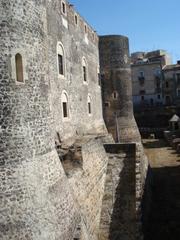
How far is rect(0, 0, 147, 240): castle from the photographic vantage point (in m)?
8.60

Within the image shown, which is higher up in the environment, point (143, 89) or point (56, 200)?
point (143, 89)

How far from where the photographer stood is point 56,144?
1527cm

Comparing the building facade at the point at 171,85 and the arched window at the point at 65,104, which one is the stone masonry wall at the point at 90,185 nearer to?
the arched window at the point at 65,104

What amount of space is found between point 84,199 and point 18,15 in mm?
6866

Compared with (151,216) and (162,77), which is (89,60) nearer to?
(151,216)

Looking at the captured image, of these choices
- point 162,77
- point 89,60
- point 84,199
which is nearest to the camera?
point 84,199

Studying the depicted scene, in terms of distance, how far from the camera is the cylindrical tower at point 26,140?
334 inches

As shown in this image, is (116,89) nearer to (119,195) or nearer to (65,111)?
(65,111)

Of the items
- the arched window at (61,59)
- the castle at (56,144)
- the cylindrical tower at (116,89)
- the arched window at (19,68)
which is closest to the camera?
the castle at (56,144)

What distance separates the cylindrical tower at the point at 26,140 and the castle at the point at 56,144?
0.02 m

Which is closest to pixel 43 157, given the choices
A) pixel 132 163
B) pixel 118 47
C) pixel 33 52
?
pixel 33 52

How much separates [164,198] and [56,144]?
7.64 m

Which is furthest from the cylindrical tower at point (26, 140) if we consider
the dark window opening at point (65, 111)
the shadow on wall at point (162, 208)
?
the dark window opening at point (65, 111)

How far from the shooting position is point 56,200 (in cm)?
951
